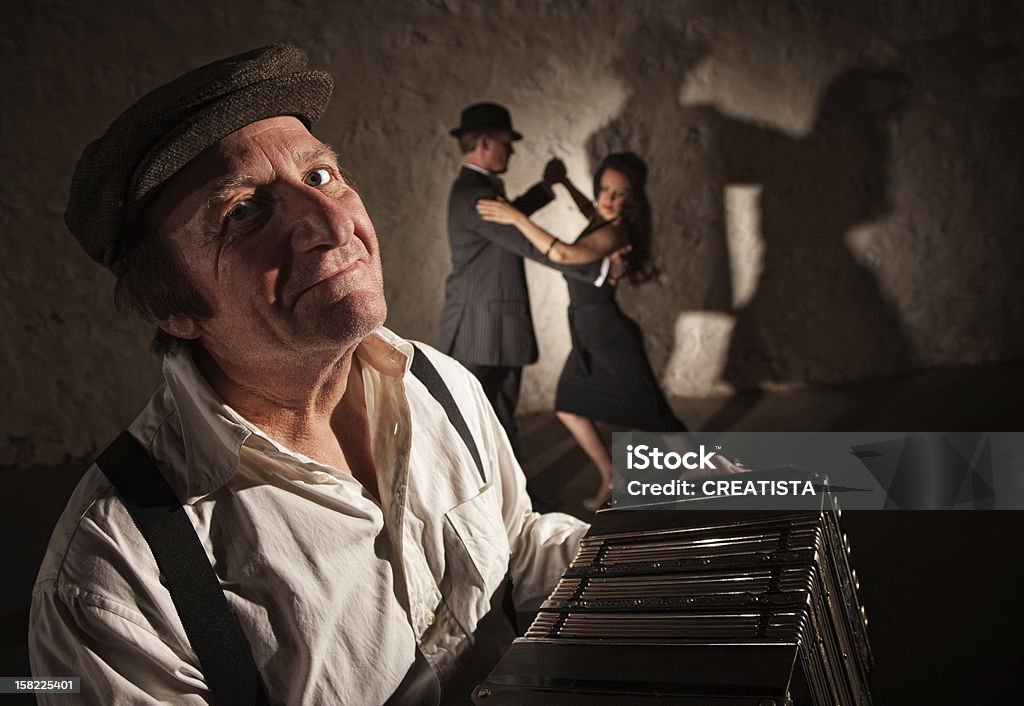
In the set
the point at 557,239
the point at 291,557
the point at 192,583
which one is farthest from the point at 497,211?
the point at 192,583

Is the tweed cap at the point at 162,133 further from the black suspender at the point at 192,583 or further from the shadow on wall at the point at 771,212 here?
the shadow on wall at the point at 771,212

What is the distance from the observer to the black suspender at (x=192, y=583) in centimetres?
110

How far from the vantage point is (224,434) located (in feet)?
3.94

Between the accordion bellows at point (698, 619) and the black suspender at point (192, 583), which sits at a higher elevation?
the accordion bellows at point (698, 619)

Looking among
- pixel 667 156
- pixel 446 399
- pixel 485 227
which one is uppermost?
pixel 667 156

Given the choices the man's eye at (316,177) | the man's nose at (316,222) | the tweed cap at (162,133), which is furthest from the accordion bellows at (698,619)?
the tweed cap at (162,133)

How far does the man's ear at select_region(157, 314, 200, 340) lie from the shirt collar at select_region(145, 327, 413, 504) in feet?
0.13

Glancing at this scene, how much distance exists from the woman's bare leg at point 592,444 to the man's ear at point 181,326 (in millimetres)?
2508

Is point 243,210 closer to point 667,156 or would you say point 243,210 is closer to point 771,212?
point 667,156

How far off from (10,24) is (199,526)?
3.95 m

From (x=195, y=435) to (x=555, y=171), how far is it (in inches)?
130

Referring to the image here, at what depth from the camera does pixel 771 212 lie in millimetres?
4973

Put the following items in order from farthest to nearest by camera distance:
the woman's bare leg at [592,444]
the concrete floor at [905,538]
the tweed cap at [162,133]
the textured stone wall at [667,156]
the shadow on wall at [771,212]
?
the shadow on wall at [771,212]
the textured stone wall at [667,156]
the woman's bare leg at [592,444]
the concrete floor at [905,538]
the tweed cap at [162,133]

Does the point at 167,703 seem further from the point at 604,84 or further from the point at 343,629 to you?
the point at 604,84
